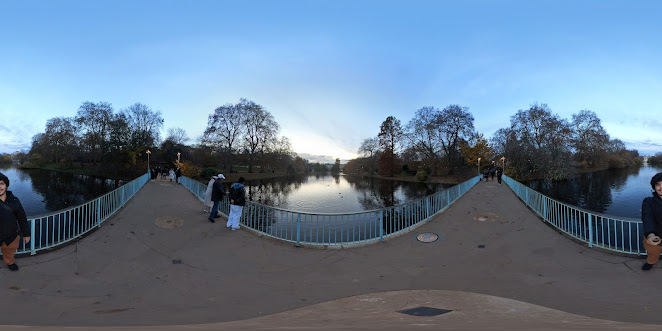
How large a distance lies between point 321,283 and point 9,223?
5492 millimetres

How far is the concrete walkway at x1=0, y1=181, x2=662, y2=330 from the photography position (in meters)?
3.25

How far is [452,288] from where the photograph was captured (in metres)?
4.79

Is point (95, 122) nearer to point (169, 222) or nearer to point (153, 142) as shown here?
point (153, 142)

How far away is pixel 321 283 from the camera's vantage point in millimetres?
5133

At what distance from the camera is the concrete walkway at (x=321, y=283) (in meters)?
3.25

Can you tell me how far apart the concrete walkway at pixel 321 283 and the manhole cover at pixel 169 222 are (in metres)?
0.29

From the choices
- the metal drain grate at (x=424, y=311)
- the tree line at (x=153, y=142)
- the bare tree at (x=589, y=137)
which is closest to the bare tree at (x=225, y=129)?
the tree line at (x=153, y=142)

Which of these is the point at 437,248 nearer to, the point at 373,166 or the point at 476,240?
the point at 476,240

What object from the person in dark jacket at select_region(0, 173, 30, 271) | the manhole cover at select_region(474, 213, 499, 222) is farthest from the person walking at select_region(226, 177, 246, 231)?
the manhole cover at select_region(474, 213, 499, 222)

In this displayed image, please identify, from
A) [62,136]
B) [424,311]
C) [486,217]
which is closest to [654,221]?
[424,311]

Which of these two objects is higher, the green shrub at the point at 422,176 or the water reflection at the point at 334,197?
the green shrub at the point at 422,176

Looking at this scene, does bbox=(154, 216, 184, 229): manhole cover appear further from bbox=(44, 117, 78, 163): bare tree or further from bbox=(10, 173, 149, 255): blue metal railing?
bbox=(44, 117, 78, 163): bare tree

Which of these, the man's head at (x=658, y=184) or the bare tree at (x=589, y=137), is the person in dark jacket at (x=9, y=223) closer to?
the man's head at (x=658, y=184)

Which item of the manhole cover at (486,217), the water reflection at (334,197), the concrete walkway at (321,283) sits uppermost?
the manhole cover at (486,217)
